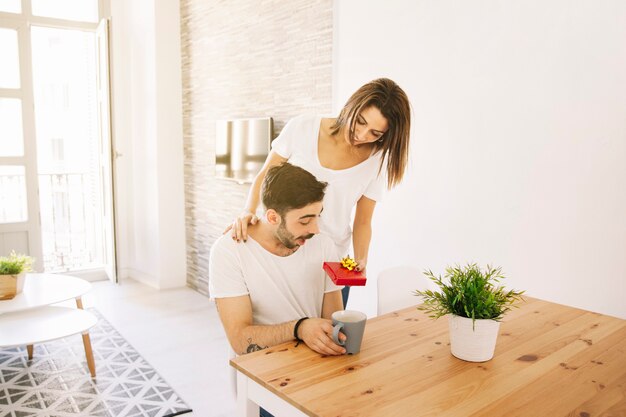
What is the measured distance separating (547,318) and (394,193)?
46.1 inches

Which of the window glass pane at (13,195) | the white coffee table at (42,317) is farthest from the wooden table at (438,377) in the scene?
the window glass pane at (13,195)

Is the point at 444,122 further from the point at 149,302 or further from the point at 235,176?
the point at 149,302

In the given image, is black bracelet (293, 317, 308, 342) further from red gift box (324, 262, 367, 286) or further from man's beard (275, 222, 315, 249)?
man's beard (275, 222, 315, 249)

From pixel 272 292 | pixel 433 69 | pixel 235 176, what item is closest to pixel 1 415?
pixel 272 292

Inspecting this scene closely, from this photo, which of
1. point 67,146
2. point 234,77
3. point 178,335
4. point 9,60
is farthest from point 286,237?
point 67,146

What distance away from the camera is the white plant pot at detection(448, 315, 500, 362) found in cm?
126

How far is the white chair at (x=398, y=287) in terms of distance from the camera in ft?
6.40

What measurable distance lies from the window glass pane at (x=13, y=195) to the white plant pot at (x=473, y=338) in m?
4.52

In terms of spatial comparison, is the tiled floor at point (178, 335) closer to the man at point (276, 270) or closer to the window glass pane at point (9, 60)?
the man at point (276, 270)

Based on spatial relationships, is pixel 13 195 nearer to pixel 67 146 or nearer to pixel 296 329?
pixel 67 146

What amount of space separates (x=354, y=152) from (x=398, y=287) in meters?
0.53

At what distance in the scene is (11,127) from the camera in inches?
183

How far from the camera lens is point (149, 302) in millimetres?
4355

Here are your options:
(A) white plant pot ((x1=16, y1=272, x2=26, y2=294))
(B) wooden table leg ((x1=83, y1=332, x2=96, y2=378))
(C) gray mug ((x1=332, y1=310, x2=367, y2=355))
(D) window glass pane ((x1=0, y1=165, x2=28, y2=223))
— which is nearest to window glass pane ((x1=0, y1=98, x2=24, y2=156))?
(D) window glass pane ((x1=0, y1=165, x2=28, y2=223))
